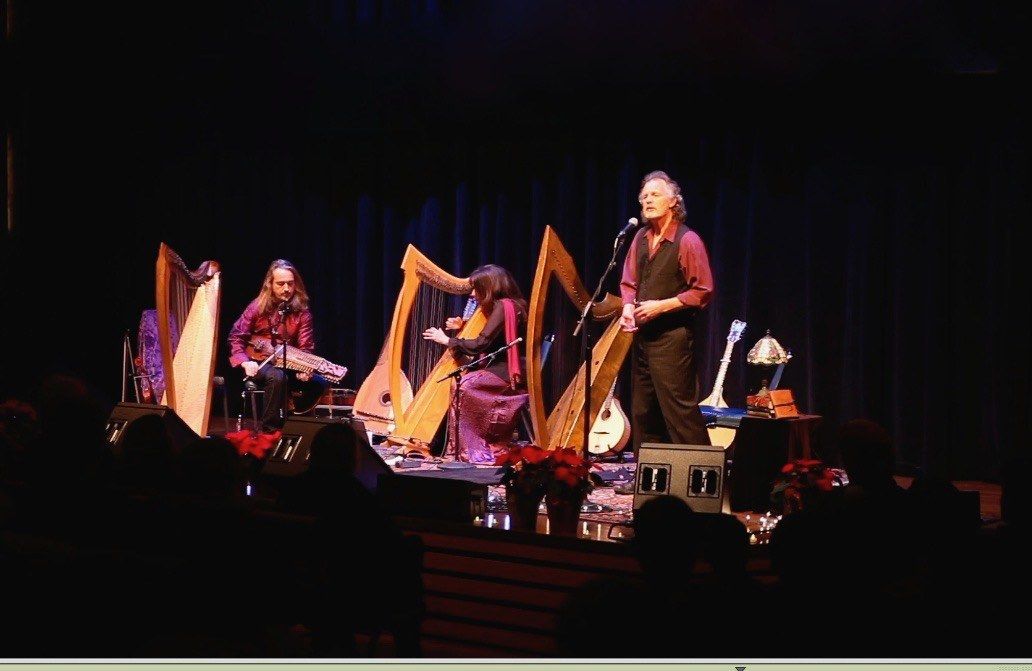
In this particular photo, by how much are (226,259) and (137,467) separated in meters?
6.27

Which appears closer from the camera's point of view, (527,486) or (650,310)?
(527,486)

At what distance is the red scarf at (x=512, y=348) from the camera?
727 cm

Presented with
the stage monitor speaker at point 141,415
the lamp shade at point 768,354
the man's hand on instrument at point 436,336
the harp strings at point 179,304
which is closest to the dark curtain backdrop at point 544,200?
the lamp shade at point 768,354

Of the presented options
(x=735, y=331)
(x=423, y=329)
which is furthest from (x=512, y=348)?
(x=735, y=331)

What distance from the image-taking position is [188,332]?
288 inches

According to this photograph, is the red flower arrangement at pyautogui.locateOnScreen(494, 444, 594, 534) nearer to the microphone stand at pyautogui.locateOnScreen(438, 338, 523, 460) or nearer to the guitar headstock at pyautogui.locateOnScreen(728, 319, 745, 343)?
the microphone stand at pyautogui.locateOnScreen(438, 338, 523, 460)

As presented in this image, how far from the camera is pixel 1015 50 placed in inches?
252

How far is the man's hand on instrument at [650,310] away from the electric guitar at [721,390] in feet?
5.92

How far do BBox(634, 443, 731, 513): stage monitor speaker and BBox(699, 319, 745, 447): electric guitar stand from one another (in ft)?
9.32

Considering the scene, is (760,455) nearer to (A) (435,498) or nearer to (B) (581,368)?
(A) (435,498)

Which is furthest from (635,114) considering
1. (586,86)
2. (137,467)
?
(137,467)

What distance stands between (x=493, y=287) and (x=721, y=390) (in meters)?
1.72

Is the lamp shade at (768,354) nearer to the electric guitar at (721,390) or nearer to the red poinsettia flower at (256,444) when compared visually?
the electric guitar at (721,390)

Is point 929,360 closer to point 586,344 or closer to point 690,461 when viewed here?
point 586,344
